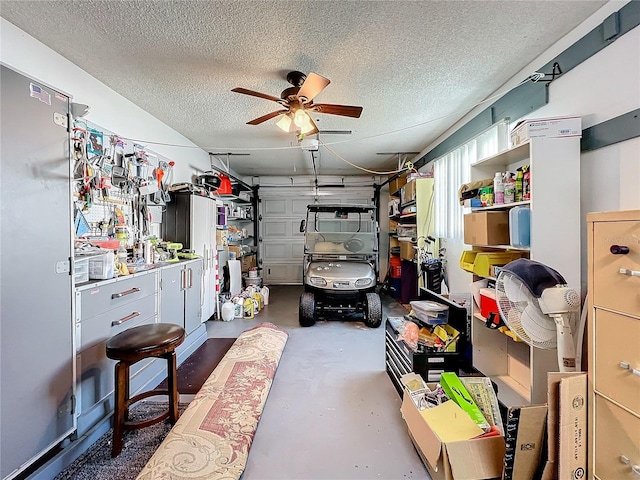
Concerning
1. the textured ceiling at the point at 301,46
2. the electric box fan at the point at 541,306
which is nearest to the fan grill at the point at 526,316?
the electric box fan at the point at 541,306

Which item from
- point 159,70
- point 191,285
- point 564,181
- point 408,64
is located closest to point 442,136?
point 408,64

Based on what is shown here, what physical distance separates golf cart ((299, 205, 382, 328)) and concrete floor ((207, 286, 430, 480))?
2.04 feet

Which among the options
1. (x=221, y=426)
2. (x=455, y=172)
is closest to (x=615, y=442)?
(x=221, y=426)

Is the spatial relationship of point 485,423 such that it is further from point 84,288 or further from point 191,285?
point 191,285

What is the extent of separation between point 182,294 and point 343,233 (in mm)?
2520

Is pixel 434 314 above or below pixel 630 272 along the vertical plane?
below

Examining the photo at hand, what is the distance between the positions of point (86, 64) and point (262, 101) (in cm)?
140

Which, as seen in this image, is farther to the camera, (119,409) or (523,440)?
(119,409)

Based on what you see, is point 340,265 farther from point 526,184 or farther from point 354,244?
point 526,184

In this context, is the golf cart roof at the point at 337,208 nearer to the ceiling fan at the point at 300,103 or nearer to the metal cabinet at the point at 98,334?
the ceiling fan at the point at 300,103

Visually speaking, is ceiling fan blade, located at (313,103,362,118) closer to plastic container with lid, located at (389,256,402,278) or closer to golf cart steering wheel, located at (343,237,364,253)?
golf cart steering wheel, located at (343,237,364,253)

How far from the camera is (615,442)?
111cm

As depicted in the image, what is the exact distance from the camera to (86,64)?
7.40 ft

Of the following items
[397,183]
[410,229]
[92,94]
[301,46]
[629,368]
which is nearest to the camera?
[629,368]
